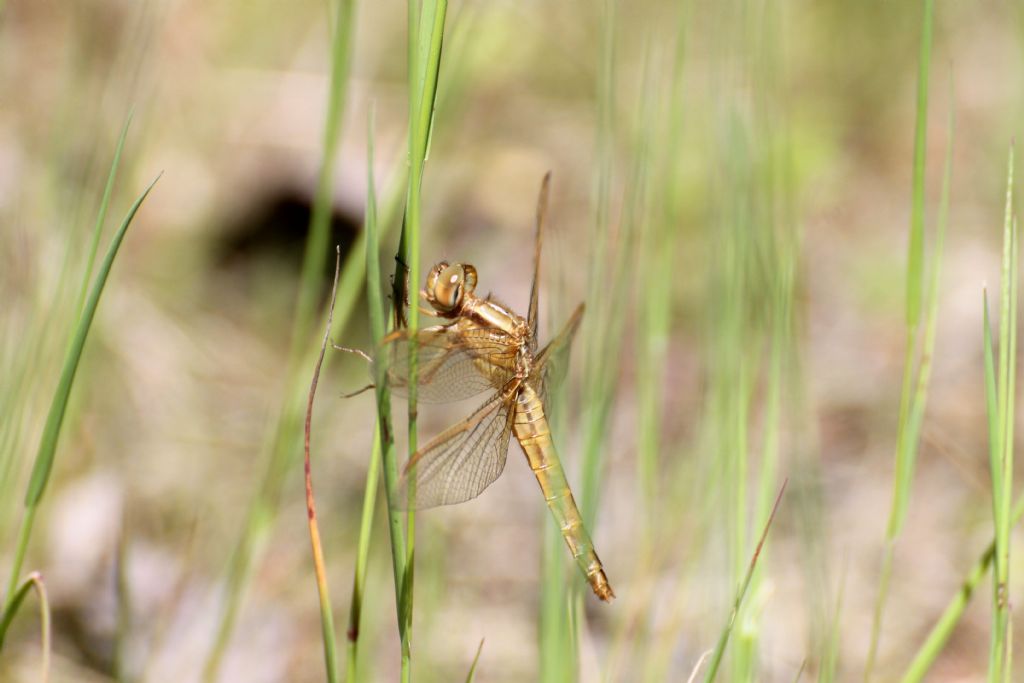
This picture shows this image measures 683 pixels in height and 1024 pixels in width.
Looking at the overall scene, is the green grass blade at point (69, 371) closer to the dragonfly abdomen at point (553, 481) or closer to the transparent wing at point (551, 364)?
the dragonfly abdomen at point (553, 481)

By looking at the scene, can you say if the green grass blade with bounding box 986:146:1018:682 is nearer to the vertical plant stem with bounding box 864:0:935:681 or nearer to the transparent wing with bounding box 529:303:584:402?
the vertical plant stem with bounding box 864:0:935:681

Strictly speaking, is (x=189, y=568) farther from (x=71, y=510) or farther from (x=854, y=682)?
(x=854, y=682)

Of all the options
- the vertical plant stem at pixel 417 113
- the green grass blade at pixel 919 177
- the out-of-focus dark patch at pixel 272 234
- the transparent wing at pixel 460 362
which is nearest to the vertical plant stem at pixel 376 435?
the vertical plant stem at pixel 417 113

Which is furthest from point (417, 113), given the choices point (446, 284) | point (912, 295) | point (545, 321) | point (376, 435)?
point (545, 321)

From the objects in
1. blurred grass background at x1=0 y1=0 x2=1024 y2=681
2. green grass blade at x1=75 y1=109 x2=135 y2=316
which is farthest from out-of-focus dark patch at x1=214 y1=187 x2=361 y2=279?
green grass blade at x1=75 y1=109 x2=135 y2=316

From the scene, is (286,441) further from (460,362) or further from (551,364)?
(551,364)

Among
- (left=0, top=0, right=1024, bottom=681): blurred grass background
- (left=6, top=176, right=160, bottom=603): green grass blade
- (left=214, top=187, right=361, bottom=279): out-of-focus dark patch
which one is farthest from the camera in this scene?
(left=214, top=187, right=361, bottom=279): out-of-focus dark patch
